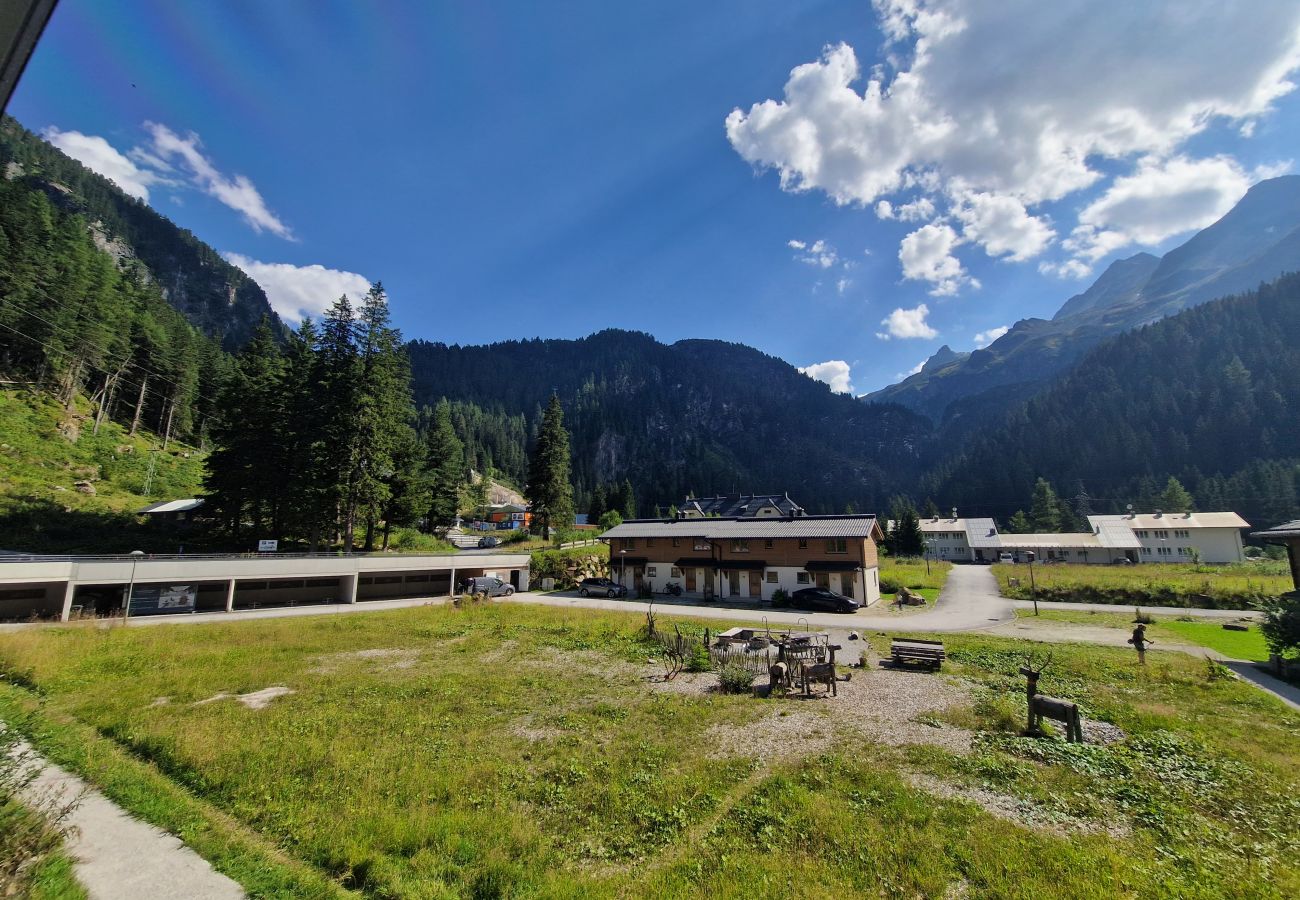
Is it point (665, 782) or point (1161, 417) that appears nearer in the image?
point (665, 782)

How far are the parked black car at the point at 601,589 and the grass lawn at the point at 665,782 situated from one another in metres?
26.1

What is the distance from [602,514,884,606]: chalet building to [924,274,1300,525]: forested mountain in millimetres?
115405

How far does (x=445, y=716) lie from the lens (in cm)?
1458

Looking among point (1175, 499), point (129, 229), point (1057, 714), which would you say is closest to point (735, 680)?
point (1057, 714)

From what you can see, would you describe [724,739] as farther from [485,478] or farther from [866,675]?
[485,478]

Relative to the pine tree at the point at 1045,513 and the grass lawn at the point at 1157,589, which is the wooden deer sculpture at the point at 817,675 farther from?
the pine tree at the point at 1045,513

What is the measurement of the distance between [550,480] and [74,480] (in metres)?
42.9

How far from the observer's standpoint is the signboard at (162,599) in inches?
1172

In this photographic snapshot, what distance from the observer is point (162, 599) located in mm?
30562

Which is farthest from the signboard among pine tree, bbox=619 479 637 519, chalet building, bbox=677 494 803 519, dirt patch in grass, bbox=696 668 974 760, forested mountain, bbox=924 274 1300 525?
forested mountain, bbox=924 274 1300 525

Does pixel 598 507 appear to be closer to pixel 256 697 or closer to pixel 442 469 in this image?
pixel 442 469

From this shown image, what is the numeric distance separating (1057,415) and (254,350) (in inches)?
8289

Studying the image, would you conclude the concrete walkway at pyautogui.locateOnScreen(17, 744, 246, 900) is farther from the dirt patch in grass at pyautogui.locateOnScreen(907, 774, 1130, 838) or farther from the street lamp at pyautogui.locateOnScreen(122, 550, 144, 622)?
the street lamp at pyautogui.locateOnScreen(122, 550, 144, 622)

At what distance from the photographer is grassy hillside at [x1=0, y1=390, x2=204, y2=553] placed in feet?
122
